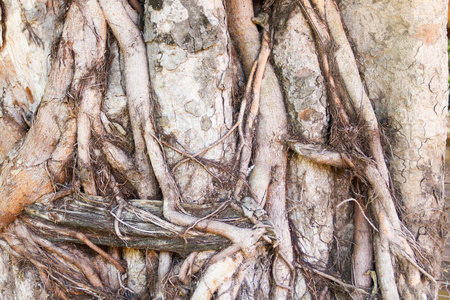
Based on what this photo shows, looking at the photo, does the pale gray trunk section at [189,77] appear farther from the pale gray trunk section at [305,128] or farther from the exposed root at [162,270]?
the pale gray trunk section at [305,128]

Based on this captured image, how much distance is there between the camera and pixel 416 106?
81.2 inches

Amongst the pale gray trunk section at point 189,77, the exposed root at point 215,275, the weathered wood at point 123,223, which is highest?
the pale gray trunk section at point 189,77

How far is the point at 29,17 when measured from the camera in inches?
78.8

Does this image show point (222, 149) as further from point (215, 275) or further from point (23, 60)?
point (23, 60)

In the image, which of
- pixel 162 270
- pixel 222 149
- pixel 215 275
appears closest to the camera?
pixel 215 275

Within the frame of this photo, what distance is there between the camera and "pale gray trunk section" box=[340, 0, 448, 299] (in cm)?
205

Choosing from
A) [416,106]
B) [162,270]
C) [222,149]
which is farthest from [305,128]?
[162,270]

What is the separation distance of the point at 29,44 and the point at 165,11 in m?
0.78

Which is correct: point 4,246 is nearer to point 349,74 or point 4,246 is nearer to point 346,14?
point 349,74

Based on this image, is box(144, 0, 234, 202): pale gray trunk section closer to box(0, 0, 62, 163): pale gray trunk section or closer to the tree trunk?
the tree trunk

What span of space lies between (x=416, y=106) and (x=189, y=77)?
124 centimetres

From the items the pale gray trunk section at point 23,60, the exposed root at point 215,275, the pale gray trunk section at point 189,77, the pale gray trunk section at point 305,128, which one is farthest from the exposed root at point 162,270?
the pale gray trunk section at point 23,60

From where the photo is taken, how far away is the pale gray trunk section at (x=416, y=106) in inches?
80.7

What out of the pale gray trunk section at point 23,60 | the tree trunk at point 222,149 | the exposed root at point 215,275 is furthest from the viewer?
the pale gray trunk section at point 23,60
